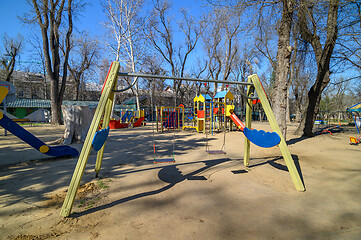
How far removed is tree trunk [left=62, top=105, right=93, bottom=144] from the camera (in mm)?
7809

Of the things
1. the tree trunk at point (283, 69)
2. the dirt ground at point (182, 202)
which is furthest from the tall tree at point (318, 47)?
the dirt ground at point (182, 202)

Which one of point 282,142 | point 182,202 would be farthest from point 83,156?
point 282,142

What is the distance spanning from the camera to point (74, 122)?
7.93 meters

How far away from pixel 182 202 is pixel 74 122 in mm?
7044

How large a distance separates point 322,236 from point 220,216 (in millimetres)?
1112

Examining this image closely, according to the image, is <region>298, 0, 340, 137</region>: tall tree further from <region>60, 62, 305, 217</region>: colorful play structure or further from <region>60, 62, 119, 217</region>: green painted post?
<region>60, 62, 119, 217</region>: green painted post

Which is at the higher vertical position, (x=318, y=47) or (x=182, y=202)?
(x=318, y=47)

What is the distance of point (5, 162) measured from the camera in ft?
15.4

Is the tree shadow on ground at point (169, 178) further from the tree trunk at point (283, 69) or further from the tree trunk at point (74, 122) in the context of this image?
the tree trunk at point (74, 122)

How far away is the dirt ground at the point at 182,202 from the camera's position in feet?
6.85

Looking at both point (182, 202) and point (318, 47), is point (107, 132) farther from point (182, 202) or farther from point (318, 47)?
point (318, 47)

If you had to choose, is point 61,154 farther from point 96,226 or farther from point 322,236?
point 322,236

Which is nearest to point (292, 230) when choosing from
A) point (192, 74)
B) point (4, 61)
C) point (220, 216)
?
point (220, 216)

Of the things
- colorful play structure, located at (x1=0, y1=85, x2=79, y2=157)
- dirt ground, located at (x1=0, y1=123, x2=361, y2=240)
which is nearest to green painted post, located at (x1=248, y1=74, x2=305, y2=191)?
dirt ground, located at (x1=0, y1=123, x2=361, y2=240)
